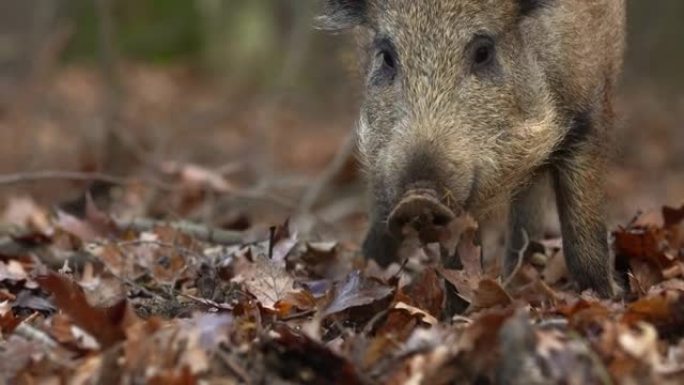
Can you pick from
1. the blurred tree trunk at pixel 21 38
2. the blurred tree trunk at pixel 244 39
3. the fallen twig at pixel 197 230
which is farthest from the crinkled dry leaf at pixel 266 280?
the blurred tree trunk at pixel 244 39

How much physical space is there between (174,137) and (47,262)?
23.7 ft

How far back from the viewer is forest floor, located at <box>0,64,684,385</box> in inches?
140

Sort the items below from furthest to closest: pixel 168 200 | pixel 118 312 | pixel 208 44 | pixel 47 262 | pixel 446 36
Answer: pixel 208 44, pixel 168 200, pixel 47 262, pixel 446 36, pixel 118 312

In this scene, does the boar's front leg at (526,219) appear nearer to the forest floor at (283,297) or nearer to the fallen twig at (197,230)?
the forest floor at (283,297)

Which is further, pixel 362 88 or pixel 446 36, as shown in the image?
pixel 362 88

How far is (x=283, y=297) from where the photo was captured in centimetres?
480

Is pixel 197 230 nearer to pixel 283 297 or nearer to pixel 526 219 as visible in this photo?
pixel 526 219

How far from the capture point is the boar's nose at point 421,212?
4551 millimetres

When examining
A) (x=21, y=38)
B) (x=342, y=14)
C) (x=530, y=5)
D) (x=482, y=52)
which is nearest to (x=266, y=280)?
(x=482, y=52)

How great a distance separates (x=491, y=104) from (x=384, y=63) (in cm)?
52

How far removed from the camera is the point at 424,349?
3.65 metres

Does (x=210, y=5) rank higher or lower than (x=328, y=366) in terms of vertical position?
lower

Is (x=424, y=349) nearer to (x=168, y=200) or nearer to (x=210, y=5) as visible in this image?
(x=168, y=200)

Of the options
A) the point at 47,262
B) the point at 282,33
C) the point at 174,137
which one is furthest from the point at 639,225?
the point at 282,33
